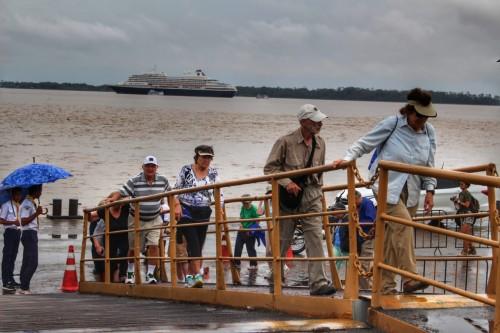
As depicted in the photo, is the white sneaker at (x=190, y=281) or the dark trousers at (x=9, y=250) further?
the dark trousers at (x=9, y=250)

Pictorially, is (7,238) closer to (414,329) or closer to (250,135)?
(414,329)

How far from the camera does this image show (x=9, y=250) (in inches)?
495

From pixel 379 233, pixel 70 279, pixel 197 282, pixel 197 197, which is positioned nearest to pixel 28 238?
pixel 70 279

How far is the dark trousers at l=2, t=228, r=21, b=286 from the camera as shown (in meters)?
12.5

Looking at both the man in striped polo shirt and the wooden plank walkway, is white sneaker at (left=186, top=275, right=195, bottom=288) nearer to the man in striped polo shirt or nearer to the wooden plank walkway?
the wooden plank walkway

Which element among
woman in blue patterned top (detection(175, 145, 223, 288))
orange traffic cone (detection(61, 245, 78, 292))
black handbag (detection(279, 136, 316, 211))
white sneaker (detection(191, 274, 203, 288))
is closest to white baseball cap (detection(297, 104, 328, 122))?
black handbag (detection(279, 136, 316, 211))

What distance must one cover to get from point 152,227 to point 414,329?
5400 millimetres

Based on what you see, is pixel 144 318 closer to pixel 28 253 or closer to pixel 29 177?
pixel 28 253

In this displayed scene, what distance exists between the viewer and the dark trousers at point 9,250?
12508 mm

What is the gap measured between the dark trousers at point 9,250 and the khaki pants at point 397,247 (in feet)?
20.3

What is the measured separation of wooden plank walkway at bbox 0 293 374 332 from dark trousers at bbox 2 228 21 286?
8.27 feet

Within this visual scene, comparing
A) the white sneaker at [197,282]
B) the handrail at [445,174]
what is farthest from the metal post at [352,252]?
the white sneaker at [197,282]

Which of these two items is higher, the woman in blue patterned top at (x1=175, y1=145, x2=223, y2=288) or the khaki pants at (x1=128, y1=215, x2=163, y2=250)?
the woman in blue patterned top at (x1=175, y1=145, x2=223, y2=288)

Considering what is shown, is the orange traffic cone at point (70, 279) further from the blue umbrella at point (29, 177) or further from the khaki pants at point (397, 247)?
the khaki pants at point (397, 247)
